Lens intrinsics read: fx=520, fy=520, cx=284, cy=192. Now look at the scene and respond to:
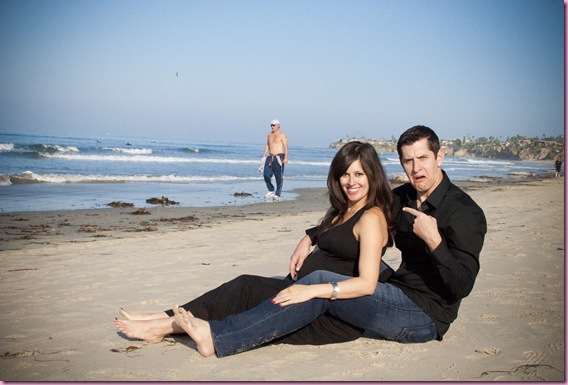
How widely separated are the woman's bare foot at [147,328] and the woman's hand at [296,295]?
0.77m

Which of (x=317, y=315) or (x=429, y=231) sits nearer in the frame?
(x=429, y=231)

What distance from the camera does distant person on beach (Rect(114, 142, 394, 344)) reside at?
123 inches

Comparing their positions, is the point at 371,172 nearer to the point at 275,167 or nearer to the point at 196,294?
the point at 196,294

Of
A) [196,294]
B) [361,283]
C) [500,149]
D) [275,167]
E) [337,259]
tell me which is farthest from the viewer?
[500,149]

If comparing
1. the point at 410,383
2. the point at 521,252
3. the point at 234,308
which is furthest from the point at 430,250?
the point at 521,252

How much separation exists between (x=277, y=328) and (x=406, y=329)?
29.9 inches

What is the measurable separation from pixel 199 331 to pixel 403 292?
1.20 metres

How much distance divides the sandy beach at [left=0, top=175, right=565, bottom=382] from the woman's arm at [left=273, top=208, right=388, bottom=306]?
0.36 meters

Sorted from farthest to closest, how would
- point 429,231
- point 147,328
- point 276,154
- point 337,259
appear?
point 276,154 < point 337,259 < point 147,328 < point 429,231

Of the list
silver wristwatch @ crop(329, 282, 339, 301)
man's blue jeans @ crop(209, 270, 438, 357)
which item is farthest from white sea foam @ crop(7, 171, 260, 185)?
silver wristwatch @ crop(329, 282, 339, 301)

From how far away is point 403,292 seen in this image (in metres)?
3.07

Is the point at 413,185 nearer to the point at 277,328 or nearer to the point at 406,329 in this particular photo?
the point at 406,329

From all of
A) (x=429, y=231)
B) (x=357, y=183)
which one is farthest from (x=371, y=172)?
(x=429, y=231)

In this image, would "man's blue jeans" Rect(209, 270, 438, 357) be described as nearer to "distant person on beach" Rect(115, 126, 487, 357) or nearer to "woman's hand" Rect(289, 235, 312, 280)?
"distant person on beach" Rect(115, 126, 487, 357)
